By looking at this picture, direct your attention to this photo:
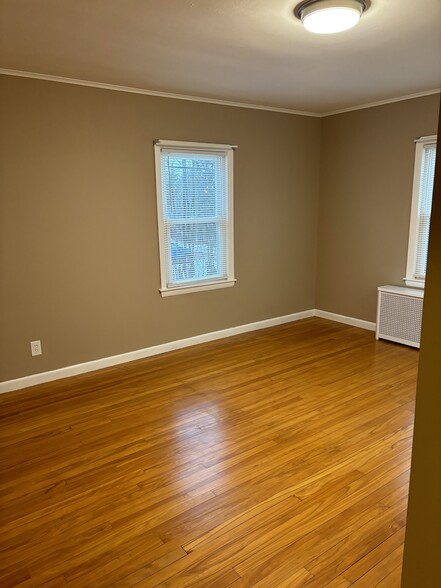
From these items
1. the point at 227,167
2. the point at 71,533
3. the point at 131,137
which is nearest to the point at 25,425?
the point at 71,533

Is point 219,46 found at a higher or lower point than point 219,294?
higher

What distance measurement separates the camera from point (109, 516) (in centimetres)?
212

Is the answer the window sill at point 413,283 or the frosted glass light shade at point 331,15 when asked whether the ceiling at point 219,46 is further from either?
the window sill at point 413,283

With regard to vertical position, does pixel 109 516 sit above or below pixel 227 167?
below

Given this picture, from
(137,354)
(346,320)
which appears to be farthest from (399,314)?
(137,354)

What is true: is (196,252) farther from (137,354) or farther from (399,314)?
(399,314)

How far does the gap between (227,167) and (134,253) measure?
136 cm

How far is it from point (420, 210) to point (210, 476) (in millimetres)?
3412

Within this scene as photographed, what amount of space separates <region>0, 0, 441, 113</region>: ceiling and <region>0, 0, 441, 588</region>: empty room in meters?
0.02

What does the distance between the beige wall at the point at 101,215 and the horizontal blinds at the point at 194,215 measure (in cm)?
16

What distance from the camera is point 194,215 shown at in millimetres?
4320

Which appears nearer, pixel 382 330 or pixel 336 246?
pixel 382 330

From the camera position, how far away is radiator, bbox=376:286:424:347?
4.27 meters

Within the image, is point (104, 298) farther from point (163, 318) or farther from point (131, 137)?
point (131, 137)
